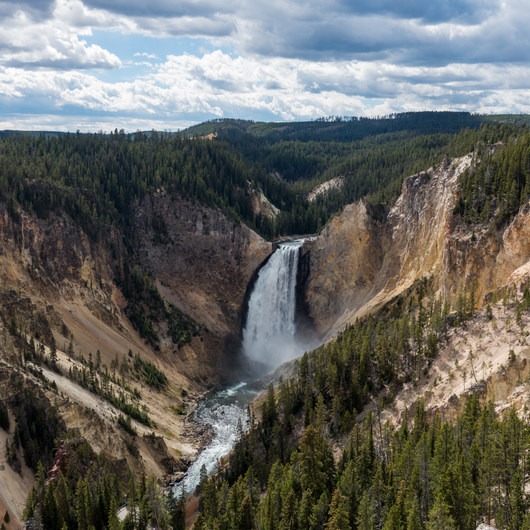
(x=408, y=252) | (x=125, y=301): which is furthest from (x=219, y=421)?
A: (x=408, y=252)

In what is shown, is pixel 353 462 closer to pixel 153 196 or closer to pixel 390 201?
pixel 390 201

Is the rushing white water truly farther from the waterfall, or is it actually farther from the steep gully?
the waterfall

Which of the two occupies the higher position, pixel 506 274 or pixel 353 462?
pixel 506 274

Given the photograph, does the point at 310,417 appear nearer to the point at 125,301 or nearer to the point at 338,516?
the point at 338,516

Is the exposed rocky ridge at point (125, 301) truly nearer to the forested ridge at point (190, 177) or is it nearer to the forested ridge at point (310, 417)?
the forested ridge at point (310, 417)

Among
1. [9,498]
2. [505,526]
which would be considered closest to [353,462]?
[505,526]

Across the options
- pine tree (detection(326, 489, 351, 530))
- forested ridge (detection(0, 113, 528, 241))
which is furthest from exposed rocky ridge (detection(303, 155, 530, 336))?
pine tree (detection(326, 489, 351, 530))
